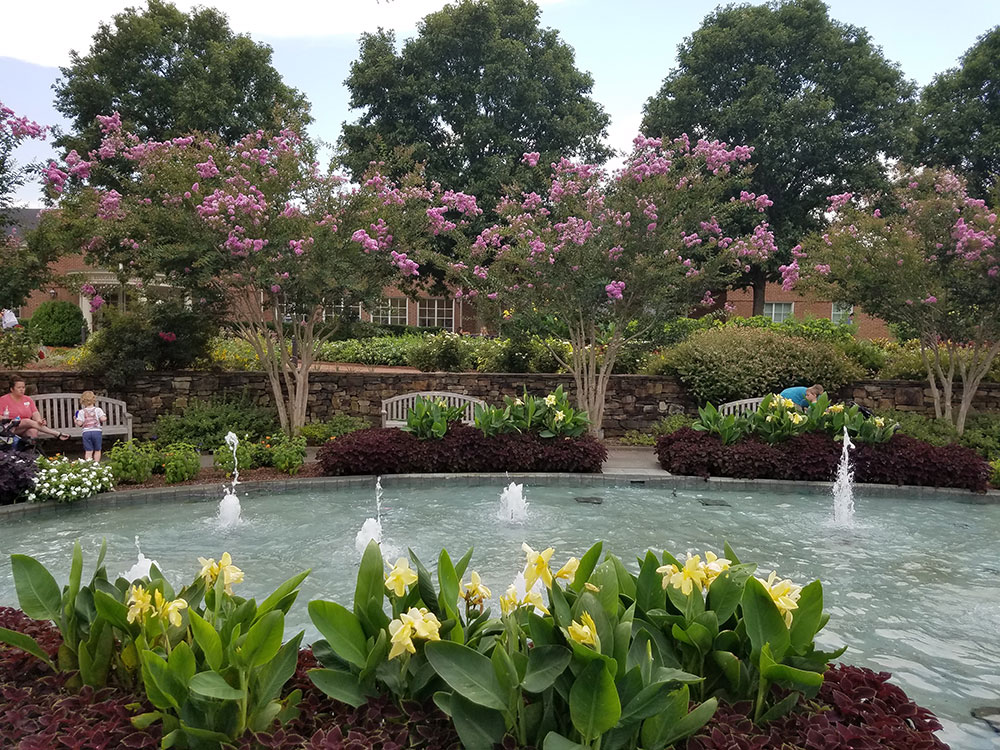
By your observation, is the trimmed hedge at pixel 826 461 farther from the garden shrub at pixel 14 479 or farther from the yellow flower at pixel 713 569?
the garden shrub at pixel 14 479

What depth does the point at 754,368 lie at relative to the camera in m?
12.5

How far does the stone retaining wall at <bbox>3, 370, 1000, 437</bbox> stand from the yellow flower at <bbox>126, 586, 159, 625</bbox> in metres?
9.74

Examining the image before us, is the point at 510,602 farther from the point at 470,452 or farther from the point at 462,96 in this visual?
the point at 462,96

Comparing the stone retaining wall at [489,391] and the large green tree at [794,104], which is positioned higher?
the large green tree at [794,104]

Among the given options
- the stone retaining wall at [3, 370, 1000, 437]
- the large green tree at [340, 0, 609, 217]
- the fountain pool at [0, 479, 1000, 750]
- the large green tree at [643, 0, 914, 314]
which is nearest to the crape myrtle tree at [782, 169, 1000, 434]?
the stone retaining wall at [3, 370, 1000, 437]

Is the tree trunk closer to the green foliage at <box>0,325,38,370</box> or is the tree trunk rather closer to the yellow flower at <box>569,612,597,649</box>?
the green foliage at <box>0,325,38,370</box>

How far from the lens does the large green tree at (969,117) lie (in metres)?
24.9

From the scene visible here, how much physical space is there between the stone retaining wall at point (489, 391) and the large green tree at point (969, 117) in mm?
15967

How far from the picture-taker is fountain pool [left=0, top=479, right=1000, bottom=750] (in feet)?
14.5

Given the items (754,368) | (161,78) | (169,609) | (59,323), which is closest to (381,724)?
(169,609)

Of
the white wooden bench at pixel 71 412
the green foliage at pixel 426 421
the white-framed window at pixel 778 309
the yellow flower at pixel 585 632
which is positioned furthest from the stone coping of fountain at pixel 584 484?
the white-framed window at pixel 778 309

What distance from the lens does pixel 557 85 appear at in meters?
24.7

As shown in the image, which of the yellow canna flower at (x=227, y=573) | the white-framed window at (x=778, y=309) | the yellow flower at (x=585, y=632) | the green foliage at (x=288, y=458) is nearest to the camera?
the yellow flower at (x=585, y=632)

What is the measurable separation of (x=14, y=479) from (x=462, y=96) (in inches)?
774
